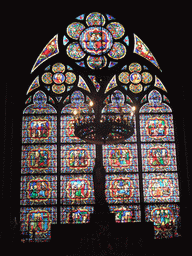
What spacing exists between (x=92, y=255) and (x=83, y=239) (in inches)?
23.0

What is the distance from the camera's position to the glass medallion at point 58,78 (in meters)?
17.1

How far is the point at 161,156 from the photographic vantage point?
16.2 metres

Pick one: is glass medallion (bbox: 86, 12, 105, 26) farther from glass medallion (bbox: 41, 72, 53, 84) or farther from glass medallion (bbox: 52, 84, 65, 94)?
glass medallion (bbox: 52, 84, 65, 94)

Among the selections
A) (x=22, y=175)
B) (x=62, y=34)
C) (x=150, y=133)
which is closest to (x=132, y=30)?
(x=62, y=34)

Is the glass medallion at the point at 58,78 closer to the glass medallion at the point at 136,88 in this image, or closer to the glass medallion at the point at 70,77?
the glass medallion at the point at 70,77

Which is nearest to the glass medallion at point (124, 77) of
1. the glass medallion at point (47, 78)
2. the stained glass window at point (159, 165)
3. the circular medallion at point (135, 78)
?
the circular medallion at point (135, 78)

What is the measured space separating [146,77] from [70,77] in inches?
115

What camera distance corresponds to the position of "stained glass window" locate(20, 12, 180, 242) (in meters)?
15.4

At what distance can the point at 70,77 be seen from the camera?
677 inches

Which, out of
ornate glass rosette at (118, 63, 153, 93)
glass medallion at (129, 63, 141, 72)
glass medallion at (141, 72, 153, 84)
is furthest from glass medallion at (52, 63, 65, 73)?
glass medallion at (141, 72, 153, 84)

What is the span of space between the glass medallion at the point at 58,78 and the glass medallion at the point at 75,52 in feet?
2.92

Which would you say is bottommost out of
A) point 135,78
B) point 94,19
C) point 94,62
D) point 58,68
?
point 135,78

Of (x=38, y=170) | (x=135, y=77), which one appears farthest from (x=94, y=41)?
(x=38, y=170)

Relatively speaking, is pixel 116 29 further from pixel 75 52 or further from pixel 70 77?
pixel 70 77
